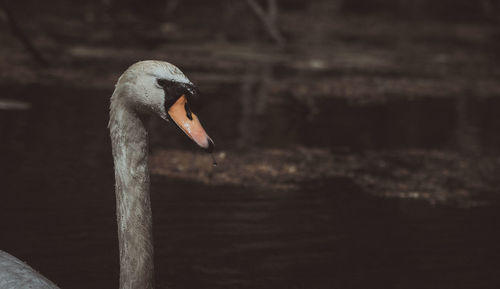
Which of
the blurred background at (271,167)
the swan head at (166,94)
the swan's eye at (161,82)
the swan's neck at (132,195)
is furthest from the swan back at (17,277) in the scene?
the blurred background at (271,167)

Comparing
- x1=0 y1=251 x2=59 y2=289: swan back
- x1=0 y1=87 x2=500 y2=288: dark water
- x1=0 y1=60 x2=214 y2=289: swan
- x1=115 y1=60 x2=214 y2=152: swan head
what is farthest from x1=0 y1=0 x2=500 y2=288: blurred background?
x1=115 y1=60 x2=214 y2=152: swan head

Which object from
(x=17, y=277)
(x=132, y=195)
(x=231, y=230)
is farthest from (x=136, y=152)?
(x=231, y=230)

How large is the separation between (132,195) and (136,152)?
21 centimetres

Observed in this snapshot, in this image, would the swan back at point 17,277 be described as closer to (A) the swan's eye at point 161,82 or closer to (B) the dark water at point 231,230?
(A) the swan's eye at point 161,82

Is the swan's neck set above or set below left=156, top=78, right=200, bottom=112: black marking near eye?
below

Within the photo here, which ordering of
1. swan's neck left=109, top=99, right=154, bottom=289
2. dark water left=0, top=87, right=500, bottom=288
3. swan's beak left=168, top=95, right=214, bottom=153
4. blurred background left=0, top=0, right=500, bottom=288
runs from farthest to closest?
blurred background left=0, top=0, right=500, bottom=288 → dark water left=0, top=87, right=500, bottom=288 → swan's neck left=109, top=99, right=154, bottom=289 → swan's beak left=168, top=95, right=214, bottom=153

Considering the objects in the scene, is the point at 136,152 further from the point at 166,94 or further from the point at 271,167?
the point at 271,167

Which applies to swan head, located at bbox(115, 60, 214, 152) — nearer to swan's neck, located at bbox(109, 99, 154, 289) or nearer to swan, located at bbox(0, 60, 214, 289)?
swan, located at bbox(0, 60, 214, 289)

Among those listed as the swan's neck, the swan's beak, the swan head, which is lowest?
the swan's neck

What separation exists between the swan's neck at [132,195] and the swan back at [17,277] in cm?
39

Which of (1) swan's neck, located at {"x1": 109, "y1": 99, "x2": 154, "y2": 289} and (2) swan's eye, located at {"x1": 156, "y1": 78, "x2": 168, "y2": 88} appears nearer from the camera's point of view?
(2) swan's eye, located at {"x1": 156, "y1": 78, "x2": 168, "y2": 88}

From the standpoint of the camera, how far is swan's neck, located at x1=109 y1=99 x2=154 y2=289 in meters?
4.57

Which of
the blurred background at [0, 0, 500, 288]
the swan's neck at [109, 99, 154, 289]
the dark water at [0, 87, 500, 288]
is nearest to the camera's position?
the swan's neck at [109, 99, 154, 289]

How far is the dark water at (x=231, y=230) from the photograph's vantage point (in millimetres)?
6500
